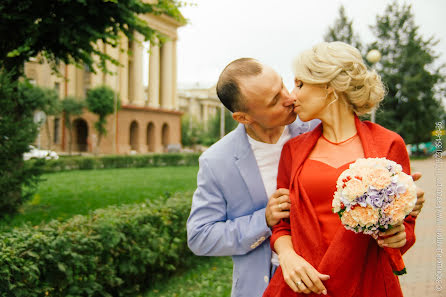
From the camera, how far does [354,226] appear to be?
5.05 ft

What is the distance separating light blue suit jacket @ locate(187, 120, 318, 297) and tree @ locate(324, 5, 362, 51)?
4807cm

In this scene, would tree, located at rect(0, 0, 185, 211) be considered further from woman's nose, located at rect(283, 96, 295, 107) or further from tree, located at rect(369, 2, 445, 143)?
tree, located at rect(369, 2, 445, 143)

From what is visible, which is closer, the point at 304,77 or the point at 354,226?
the point at 354,226

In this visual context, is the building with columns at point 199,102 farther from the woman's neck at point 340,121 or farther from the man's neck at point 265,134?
the woman's neck at point 340,121

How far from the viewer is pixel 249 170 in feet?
7.48

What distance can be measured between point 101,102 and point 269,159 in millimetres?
40114

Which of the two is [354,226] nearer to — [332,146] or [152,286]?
[332,146]

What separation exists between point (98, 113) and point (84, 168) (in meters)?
17.4

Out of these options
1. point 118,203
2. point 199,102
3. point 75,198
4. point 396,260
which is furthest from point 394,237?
point 199,102

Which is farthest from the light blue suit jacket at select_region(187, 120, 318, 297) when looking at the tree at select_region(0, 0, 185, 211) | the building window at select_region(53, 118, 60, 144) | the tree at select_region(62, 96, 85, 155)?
the building window at select_region(53, 118, 60, 144)

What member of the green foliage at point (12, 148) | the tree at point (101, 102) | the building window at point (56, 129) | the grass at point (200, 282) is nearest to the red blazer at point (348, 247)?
the grass at point (200, 282)

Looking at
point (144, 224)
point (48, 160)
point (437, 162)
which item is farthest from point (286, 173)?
point (48, 160)

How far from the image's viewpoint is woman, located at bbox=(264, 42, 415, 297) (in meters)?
1.72

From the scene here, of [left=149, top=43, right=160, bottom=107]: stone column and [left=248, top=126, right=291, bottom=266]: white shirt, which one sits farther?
[left=149, top=43, right=160, bottom=107]: stone column
